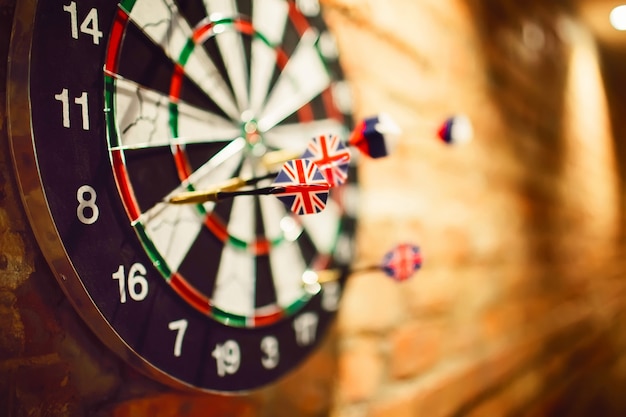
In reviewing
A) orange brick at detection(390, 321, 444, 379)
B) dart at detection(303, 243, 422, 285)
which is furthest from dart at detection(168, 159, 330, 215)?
orange brick at detection(390, 321, 444, 379)

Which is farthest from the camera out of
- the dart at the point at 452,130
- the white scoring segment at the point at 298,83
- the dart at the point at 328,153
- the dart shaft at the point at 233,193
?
the dart at the point at 452,130

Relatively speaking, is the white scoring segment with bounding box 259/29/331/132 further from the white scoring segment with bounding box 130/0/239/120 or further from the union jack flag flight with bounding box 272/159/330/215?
the union jack flag flight with bounding box 272/159/330/215

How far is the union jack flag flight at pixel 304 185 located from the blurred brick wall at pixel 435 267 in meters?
0.31

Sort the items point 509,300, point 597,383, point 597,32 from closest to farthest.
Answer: point 509,300 → point 597,383 → point 597,32

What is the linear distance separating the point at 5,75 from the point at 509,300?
1.86 meters

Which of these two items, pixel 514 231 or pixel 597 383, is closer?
pixel 514 231

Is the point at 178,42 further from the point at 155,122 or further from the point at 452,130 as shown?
the point at 452,130

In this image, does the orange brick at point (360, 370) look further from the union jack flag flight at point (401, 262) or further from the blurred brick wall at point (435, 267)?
the union jack flag flight at point (401, 262)

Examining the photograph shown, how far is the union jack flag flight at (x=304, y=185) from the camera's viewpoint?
23.8 inches

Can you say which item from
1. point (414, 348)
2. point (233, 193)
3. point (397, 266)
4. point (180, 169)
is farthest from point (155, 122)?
point (414, 348)

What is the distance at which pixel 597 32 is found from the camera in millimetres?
3867

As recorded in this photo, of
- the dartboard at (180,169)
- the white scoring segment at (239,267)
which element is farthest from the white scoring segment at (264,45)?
the white scoring segment at (239,267)

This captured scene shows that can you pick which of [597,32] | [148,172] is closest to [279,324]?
[148,172]

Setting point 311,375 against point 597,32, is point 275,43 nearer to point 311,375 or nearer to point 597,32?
point 311,375
